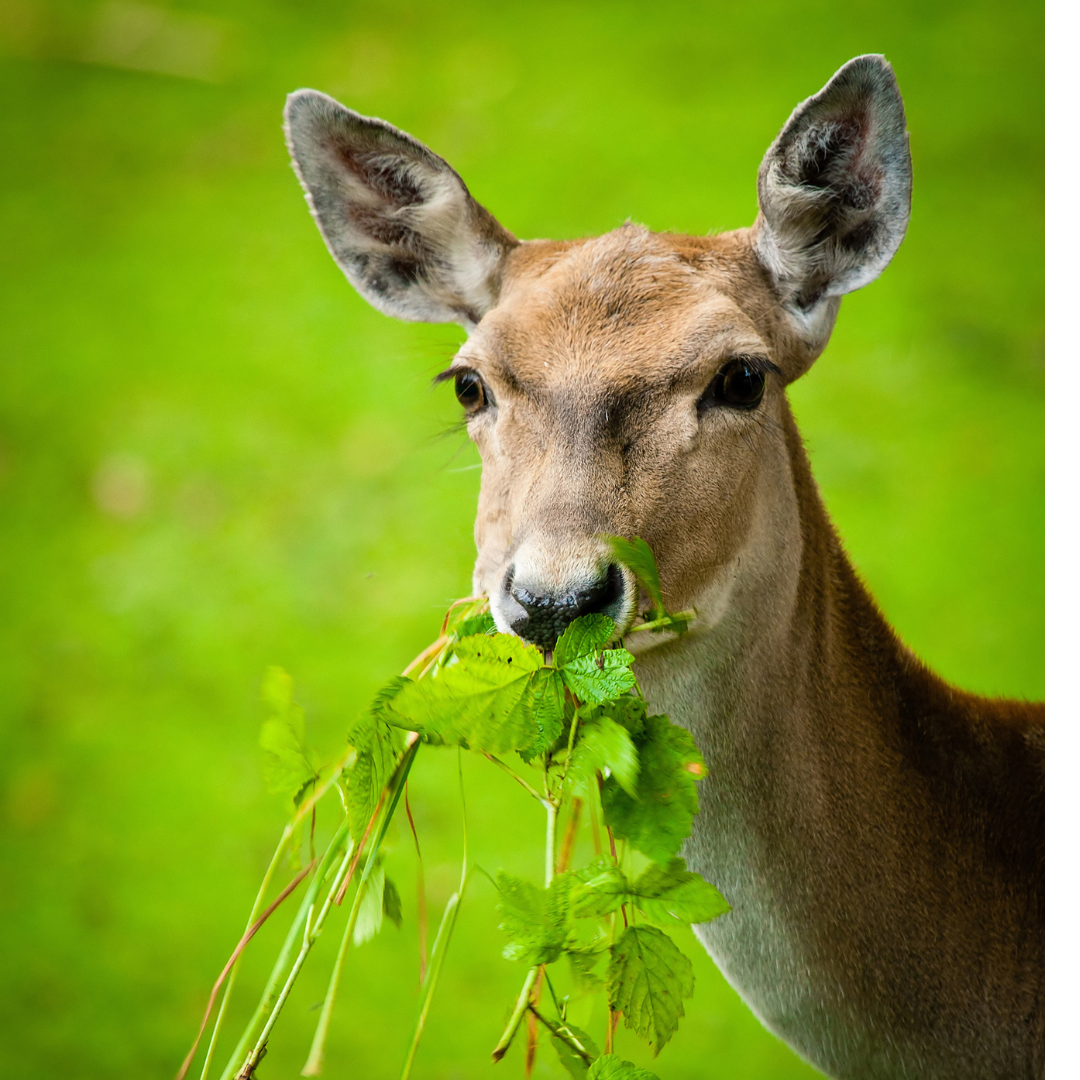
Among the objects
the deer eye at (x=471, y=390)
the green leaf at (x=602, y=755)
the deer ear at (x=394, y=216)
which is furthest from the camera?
the deer ear at (x=394, y=216)

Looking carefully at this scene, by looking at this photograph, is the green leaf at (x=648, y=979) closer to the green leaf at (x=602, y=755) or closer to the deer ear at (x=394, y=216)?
the green leaf at (x=602, y=755)

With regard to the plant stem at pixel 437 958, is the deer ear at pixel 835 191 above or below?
above

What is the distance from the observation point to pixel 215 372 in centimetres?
905

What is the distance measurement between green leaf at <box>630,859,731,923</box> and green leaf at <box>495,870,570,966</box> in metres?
0.15

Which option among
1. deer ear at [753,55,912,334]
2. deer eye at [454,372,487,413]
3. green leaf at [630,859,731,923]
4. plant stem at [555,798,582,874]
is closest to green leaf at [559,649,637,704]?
green leaf at [630,859,731,923]

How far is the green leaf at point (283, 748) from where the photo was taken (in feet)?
7.86

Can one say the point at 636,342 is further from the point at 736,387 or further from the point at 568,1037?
the point at 568,1037

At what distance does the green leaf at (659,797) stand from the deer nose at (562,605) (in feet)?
0.86

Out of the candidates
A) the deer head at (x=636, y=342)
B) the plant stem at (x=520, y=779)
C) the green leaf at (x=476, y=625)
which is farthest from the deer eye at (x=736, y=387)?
the plant stem at (x=520, y=779)

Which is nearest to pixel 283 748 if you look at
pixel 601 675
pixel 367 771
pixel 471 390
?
pixel 367 771

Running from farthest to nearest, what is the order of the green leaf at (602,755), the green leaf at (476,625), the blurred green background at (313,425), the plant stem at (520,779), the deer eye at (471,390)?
1. the blurred green background at (313,425)
2. the deer eye at (471,390)
3. the green leaf at (476,625)
4. the plant stem at (520,779)
5. the green leaf at (602,755)

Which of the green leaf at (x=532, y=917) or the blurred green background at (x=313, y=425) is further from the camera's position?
the blurred green background at (x=313, y=425)

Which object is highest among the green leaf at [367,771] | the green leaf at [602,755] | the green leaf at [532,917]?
the green leaf at [602,755]
